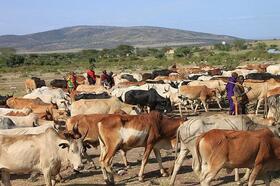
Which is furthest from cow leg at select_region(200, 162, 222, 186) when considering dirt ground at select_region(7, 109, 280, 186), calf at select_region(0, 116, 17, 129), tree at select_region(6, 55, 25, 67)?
tree at select_region(6, 55, 25, 67)

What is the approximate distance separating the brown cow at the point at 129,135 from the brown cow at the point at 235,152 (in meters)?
2.30

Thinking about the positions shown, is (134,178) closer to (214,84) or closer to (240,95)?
(240,95)

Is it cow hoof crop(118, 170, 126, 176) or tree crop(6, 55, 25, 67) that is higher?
cow hoof crop(118, 170, 126, 176)

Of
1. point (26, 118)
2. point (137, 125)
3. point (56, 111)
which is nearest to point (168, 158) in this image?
point (137, 125)

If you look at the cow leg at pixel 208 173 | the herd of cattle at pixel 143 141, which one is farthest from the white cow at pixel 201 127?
the cow leg at pixel 208 173

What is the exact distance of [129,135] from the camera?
12047 mm

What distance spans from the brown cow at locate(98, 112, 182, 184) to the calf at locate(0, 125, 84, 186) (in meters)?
1.14

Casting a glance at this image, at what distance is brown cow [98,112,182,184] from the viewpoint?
1191 centimetres

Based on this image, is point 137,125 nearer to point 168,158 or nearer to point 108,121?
point 108,121

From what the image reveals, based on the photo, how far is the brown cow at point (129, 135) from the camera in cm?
1191

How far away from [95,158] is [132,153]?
1.25m

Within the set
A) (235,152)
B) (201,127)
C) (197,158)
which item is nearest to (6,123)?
(201,127)

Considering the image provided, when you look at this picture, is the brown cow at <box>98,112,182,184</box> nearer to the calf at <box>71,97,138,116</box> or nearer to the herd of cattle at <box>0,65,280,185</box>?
the herd of cattle at <box>0,65,280,185</box>

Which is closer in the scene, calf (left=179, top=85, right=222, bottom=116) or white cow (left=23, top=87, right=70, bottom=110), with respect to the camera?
white cow (left=23, top=87, right=70, bottom=110)
